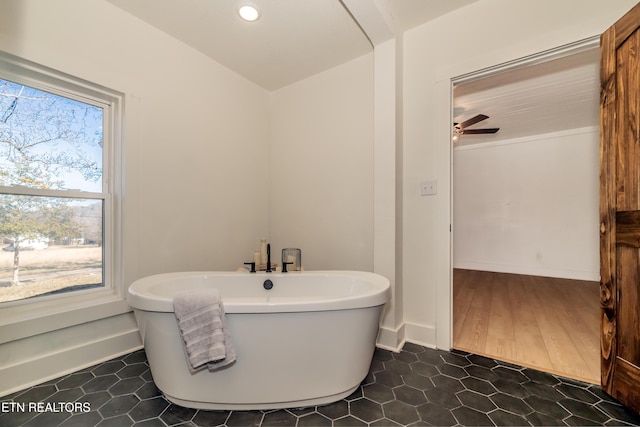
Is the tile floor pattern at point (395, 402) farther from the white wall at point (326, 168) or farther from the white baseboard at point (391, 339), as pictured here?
the white wall at point (326, 168)

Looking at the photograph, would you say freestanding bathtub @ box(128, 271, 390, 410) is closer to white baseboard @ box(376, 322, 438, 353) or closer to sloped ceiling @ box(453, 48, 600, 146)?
white baseboard @ box(376, 322, 438, 353)

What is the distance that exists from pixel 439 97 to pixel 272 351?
6.48ft

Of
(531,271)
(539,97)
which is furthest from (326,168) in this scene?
(531,271)

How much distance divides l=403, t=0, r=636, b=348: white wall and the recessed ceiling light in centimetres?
115

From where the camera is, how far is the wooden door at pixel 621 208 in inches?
50.8

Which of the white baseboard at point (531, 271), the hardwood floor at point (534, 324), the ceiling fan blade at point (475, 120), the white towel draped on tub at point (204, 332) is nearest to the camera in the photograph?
the white towel draped on tub at point (204, 332)

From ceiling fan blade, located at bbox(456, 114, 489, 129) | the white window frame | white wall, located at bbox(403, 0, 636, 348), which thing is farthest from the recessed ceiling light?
ceiling fan blade, located at bbox(456, 114, 489, 129)

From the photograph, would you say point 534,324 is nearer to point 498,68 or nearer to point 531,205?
point 498,68

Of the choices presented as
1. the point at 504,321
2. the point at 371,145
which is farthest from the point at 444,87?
the point at 504,321

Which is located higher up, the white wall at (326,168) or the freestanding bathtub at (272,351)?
the white wall at (326,168)

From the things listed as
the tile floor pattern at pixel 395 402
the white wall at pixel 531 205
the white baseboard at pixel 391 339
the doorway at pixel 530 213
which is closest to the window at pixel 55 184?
the tile floor pattern at pixel 395 402

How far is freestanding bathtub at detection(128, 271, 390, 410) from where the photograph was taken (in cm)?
127

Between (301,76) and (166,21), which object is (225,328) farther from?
(301,76)

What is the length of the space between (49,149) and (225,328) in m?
1.62
